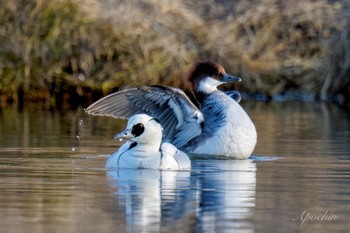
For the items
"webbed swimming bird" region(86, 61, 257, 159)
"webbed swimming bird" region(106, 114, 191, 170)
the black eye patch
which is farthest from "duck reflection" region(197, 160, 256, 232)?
the black eye patch

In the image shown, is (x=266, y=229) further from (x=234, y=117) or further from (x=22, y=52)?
(x=22, y=52)

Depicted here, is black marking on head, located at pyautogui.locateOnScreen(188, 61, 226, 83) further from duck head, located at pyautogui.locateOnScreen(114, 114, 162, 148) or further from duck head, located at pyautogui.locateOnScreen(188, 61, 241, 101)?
duck head, located at pyautogui.locateOnScreen(114, 114, 162, 148)

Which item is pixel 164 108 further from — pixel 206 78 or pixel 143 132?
pixel 143 132

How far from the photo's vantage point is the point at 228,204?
7680 millimetres

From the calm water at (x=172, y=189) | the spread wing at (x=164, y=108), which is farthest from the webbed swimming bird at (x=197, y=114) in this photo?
the calm water at (x=172, y=189)

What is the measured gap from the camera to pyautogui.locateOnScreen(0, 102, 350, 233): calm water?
6.91 metres

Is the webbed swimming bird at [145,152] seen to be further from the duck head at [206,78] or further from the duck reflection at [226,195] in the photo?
the duck head at [206,78]

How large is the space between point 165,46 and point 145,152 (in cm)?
1119

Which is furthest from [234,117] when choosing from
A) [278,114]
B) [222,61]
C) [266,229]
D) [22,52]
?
[222,61]

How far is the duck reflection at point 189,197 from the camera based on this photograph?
271 inches

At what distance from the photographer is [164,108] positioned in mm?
11578

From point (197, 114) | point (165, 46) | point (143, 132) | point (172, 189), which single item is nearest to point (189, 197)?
point (172, 189)

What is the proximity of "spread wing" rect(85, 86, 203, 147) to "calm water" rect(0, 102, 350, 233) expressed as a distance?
17.2 inches

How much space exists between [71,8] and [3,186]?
39.5 feet
